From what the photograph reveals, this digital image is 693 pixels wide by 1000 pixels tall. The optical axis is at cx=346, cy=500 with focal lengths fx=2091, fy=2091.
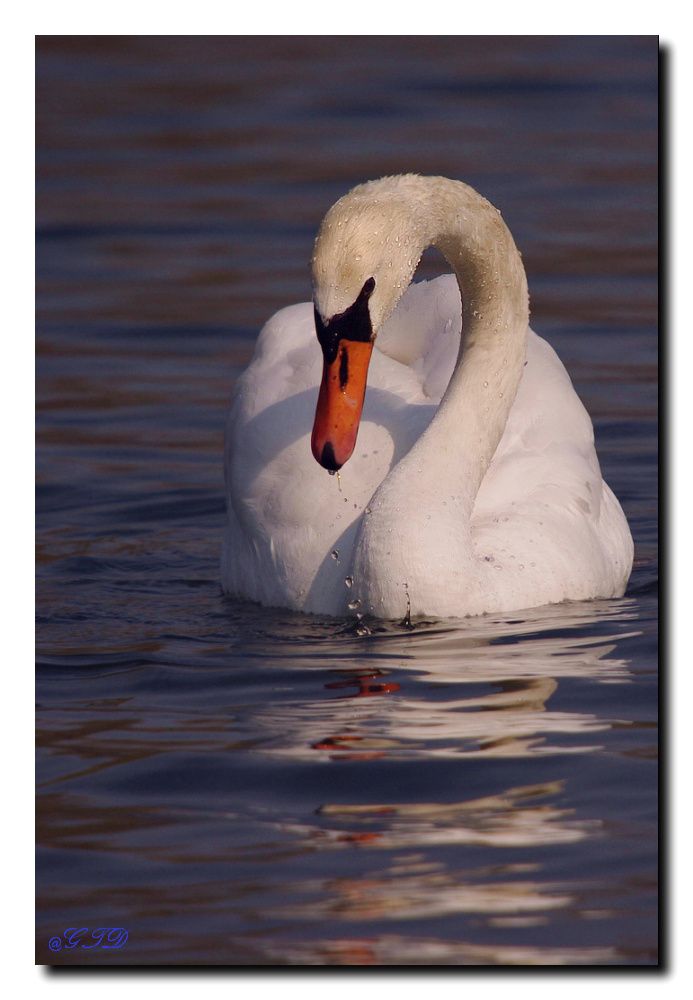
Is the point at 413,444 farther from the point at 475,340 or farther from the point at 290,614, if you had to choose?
the point at 290,614

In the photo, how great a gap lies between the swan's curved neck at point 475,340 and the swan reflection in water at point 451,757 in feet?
2.28

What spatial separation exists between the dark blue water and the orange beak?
76 centimetres

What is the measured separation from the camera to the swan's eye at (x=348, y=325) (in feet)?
23.4

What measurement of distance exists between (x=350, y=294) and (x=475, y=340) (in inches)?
52.5

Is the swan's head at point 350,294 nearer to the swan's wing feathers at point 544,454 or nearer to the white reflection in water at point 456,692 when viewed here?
the white reflection in water at point 456,692

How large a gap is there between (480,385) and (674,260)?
1730mm

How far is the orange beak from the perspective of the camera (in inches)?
283

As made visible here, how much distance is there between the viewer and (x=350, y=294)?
7078 mm
